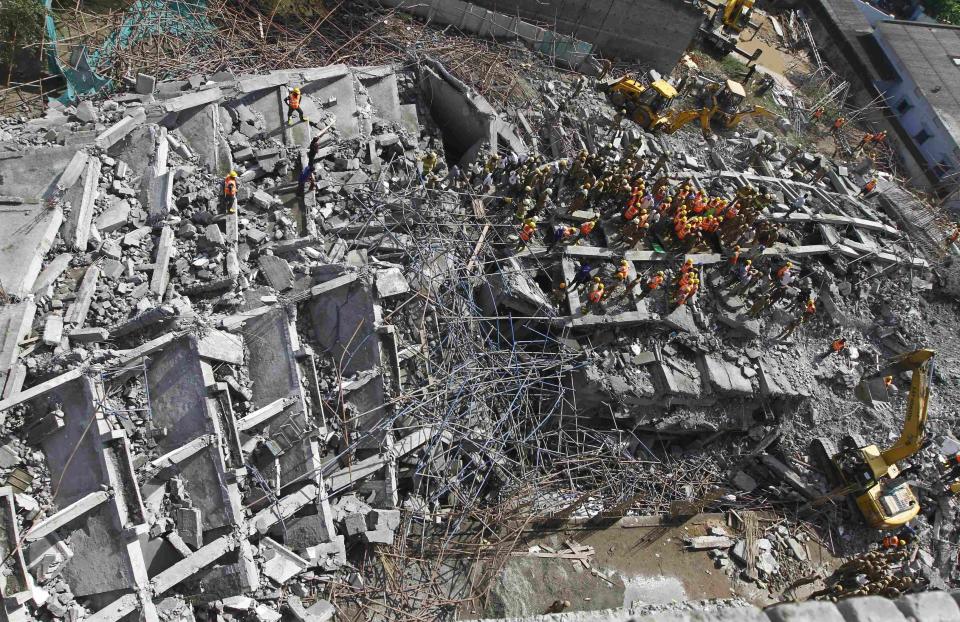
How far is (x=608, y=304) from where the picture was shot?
47.0 feet

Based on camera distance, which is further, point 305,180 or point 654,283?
point 654,283

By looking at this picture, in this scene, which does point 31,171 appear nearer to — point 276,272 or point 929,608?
point 276,272

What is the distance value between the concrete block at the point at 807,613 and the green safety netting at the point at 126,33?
14936 millimetres

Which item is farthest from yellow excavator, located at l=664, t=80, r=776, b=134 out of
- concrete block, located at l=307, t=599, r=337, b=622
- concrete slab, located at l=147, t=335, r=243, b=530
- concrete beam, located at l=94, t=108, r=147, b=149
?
concrete block, located at l=307, t=599, r=337, b=622

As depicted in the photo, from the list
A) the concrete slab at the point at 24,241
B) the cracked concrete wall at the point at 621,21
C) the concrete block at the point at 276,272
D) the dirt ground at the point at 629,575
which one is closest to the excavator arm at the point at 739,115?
the cracked concrete wall at the point at 621,21

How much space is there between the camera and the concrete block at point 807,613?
5.76m

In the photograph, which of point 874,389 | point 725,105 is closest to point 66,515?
point 874,389

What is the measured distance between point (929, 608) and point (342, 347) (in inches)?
367

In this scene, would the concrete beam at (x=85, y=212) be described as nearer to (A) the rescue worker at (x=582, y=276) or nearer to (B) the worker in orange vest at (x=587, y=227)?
(A) the rescue worker at (x=582, y=276)

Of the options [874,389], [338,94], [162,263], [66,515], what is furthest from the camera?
[874,389]

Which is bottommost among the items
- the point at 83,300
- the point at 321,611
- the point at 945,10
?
the point at 321,611

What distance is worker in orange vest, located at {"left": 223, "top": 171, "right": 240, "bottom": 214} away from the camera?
12.0 meters

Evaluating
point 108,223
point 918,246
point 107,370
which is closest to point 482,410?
point 107,370

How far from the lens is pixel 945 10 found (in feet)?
102
